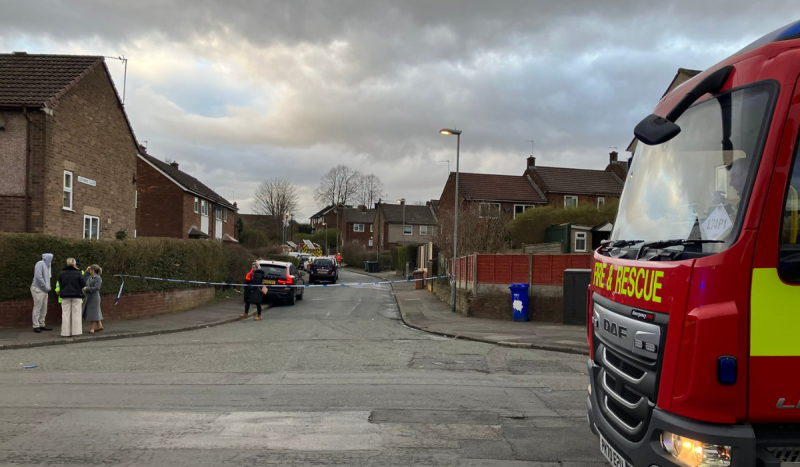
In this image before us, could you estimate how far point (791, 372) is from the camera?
9.55 ft

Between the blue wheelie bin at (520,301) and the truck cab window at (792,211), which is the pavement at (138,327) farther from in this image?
the truck cab window at (792,211)

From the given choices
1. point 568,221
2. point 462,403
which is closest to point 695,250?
point 462,403

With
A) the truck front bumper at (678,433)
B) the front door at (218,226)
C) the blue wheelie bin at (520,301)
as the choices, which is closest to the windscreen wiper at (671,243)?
the truck front bumper at (678,433)

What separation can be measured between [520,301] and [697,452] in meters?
14.0

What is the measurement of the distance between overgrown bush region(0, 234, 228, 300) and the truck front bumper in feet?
48.3

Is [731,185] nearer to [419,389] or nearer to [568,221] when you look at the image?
[419,389]

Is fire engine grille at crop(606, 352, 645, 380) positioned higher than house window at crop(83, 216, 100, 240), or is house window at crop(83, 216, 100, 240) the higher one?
house window at crop(83, 216, 100, 240)

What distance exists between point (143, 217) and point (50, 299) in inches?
858

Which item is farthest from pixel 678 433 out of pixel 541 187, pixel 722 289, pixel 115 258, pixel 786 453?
pixel 541 187

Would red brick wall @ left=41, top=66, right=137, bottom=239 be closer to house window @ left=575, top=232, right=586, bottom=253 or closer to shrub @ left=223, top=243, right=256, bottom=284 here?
shrub @ left=223, top=243, right=256, bottom=284

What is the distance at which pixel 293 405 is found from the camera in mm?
6844

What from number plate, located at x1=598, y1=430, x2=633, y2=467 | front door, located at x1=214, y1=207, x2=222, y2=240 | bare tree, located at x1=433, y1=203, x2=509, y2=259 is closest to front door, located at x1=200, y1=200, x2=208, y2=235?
front door, located at x1=214, y1=207, x2=222, y2=240

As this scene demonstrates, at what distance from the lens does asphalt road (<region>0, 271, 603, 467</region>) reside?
16.7 ft

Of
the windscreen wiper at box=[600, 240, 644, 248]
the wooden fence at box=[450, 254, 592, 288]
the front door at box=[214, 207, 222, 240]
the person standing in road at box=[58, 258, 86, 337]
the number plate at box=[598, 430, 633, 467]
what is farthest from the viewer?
the front door at box=[214, 207, 222, 240]
